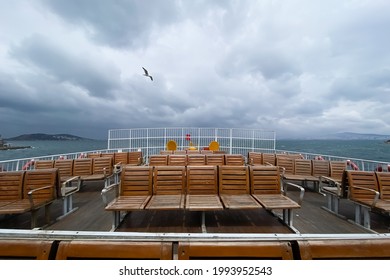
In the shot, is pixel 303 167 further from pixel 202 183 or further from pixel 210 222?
pixel 210 222

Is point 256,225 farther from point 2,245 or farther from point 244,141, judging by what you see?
point 244,141

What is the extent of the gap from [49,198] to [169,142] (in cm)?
767

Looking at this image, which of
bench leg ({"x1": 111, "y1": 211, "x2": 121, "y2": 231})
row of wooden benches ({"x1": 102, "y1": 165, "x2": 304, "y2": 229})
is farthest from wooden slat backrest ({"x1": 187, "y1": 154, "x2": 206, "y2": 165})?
bench leg ({"x1": 111, "y1": 211, "x2": 121, "y2": 231})

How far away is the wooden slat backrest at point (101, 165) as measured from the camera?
621cm

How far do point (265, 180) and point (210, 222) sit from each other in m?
1.40

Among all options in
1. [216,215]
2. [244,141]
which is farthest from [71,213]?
[244,141]

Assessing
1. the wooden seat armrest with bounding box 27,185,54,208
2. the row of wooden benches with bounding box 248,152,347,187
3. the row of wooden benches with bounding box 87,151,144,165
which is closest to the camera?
the wooden seat armrest with bounding box 27,185,54,208

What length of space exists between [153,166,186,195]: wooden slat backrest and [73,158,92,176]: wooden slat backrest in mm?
3258

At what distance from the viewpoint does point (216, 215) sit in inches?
160

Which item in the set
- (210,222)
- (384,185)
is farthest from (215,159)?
(384,185)

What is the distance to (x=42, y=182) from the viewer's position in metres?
3.96

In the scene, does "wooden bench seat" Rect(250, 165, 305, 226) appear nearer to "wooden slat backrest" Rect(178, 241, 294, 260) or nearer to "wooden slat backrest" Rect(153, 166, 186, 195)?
"wooden slat backrest" Rect(153, 166, 186, 195)

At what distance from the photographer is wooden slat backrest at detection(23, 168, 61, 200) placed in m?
3.85
